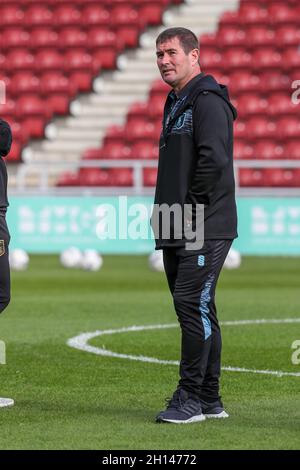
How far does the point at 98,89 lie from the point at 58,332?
1677 cm

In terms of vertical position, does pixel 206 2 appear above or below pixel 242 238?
above

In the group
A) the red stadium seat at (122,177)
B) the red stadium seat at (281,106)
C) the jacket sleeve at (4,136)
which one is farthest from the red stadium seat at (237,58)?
the jacket sleeve at (4,136)

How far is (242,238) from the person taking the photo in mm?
20812

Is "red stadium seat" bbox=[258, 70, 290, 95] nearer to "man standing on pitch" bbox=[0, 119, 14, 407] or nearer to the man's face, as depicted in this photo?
"man standing on pitch" bbox=[0, 119, 14, 407]

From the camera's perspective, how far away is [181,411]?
6555 mm

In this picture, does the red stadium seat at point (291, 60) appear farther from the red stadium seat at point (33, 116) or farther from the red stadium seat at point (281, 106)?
the red stadium seat at point (33, 116)

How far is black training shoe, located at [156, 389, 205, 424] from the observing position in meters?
6.54

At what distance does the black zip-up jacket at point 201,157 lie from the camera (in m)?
6.42

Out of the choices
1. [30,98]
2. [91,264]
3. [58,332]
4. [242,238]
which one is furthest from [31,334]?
[30,98]

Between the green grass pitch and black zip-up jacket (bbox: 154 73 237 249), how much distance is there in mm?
1087

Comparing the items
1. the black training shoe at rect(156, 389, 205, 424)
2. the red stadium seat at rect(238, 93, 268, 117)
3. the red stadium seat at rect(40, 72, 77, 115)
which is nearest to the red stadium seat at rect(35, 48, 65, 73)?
the red stadium seat at rect(40, 72, 77, 115)

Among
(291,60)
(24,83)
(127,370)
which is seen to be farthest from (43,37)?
(127,370)

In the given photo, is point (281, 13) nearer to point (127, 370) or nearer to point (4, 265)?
point (127, 370)

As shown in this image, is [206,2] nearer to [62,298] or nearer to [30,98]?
[30,98]
